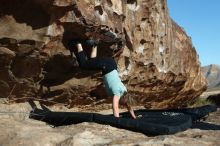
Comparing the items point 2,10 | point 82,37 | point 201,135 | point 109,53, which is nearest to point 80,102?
point 109,53

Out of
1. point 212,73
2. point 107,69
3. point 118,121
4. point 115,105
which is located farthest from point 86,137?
point 212,73

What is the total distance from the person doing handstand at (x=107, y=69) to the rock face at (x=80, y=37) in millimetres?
207

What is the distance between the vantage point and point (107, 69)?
5.77 metres

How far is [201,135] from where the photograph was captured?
14.7 ft

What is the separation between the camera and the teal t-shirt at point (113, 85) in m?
5.65

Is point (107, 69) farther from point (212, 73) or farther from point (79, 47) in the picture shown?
point (212, 73)

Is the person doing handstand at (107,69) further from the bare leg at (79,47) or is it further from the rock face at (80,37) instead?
the rock face at (80,37)

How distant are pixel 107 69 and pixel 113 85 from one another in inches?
10.5

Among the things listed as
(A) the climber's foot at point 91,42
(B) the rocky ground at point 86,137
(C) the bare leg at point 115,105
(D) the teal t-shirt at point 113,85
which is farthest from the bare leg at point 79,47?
(B) the rocky ground at point 86,137

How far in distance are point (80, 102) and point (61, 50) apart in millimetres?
1579

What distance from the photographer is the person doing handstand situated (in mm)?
5645

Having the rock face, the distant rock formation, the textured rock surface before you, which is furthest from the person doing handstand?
the distant rock formation

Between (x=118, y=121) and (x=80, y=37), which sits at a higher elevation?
(x=80, y=37)

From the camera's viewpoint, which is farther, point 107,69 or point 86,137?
point 107,69
